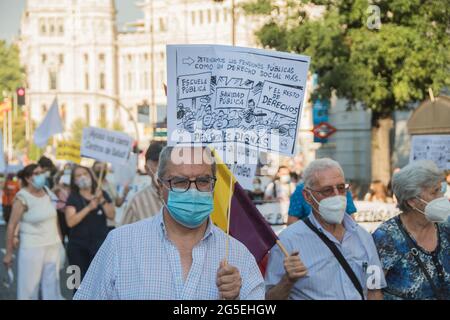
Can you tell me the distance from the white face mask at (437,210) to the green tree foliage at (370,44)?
57.3 ft

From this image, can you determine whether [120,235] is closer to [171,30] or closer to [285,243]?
[285,243]

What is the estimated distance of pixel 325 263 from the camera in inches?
208

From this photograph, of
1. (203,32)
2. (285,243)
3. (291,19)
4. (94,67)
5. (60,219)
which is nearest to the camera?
(285,243)

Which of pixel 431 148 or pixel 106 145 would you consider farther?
pixel 106 145

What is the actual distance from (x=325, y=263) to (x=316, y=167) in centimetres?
52

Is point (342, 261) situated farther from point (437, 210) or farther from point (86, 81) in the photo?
point (86, 81)

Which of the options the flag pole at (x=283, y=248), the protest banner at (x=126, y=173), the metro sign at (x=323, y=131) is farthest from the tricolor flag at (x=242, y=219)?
the metro sign at (x=323, y=131)

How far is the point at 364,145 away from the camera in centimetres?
3884

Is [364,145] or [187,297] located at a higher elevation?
[187,297]

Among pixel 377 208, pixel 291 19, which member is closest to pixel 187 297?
pixel 377 208

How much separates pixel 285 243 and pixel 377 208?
6.14m

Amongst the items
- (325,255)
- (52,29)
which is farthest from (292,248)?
(52,29)

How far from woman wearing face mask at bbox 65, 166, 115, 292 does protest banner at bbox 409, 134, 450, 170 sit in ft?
9.06

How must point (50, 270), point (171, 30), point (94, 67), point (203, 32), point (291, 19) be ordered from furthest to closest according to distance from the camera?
point (94, 67) < point (203, 32) < point (171, 30) < point (291, 19) < point (50, 270)
